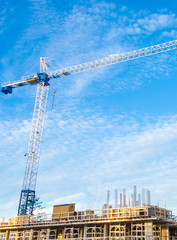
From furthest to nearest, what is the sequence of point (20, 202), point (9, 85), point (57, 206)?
point (9, 85) < point (20, 202) < point (57, 206)

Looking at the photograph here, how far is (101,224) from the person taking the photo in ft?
164

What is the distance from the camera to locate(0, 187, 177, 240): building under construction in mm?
45500

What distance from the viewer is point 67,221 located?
5294 centimetres

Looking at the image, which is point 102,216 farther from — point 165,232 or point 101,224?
point 165,232

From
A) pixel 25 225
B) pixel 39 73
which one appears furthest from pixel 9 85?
pixel 25 225

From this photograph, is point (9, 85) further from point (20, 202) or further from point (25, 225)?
point (25, 225)

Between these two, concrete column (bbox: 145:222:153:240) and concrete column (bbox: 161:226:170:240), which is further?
concrete column (bbox: 161:226:170:240)

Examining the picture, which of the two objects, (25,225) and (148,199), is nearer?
(148,199)

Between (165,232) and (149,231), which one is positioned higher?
(165,232)

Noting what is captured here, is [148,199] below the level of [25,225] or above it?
above

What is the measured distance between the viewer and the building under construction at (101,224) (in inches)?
1791

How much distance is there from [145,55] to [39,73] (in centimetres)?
3705

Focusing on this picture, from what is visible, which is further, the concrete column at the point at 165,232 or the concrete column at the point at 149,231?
the concrete column at the point at 165,232

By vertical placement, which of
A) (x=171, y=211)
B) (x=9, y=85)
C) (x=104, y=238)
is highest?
(x=9, y=85)
